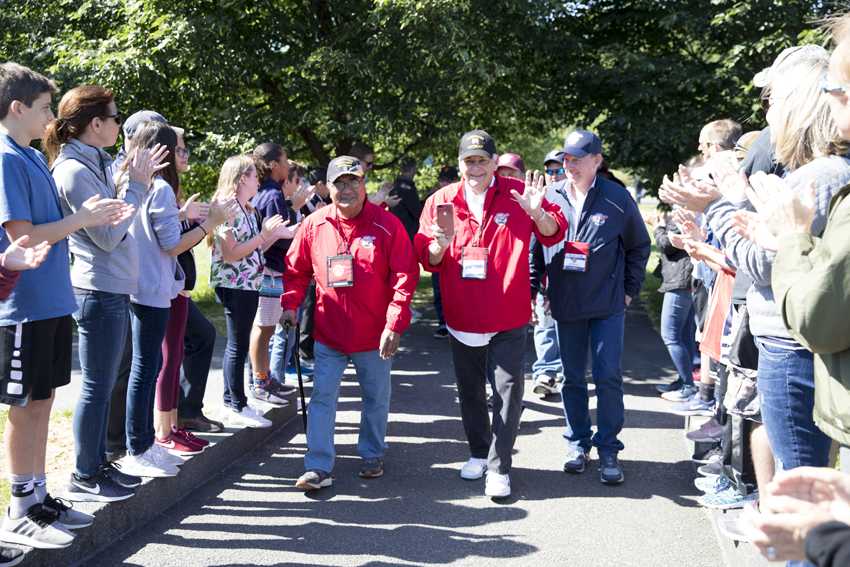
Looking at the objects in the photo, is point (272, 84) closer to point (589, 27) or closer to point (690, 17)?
point (589, 27)

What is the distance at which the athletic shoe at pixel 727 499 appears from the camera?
4.35 metres

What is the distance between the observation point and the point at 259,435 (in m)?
5.94

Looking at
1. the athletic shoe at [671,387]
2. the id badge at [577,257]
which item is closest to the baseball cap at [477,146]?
the id badge at [577,257]

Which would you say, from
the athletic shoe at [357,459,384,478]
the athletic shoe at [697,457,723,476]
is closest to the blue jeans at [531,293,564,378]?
the athletic shoe at [697,457,723,476]

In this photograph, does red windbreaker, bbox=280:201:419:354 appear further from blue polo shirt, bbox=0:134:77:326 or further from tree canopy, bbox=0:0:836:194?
tree canopy, bbox=0:0:836:194

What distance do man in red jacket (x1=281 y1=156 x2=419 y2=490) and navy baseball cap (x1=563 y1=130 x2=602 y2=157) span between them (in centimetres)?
124

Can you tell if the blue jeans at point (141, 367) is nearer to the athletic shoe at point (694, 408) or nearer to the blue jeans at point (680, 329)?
the athletic shoe at point (694, 408)

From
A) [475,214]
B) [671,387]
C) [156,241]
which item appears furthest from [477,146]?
[671,387]

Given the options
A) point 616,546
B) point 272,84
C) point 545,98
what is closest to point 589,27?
point 545,98

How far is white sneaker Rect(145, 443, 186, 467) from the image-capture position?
15.3 ft

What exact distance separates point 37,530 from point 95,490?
524 mm

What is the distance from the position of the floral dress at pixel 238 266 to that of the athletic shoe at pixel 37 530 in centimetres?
231

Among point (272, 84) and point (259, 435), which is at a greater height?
point (272, 84)

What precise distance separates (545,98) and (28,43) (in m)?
7.49
